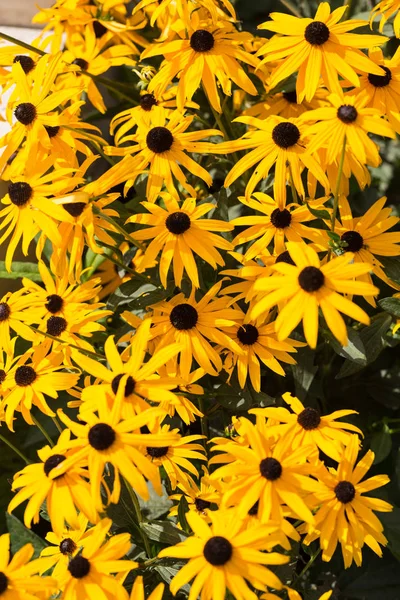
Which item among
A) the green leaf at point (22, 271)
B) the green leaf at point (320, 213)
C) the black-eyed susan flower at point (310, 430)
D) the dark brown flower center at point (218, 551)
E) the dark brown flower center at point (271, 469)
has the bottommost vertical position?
the green leaf at point (22, 271)

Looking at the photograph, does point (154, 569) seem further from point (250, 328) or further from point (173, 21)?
point (173, 21)

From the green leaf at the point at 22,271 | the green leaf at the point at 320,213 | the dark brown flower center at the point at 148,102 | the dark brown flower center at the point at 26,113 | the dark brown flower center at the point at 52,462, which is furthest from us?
the green leaf at the point at 22,271

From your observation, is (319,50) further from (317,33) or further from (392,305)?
(392,305)

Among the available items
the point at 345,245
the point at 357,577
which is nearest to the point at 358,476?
the point at 345,245

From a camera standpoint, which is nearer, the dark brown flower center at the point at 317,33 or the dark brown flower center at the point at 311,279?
the dark brown flower center at the point at 311,279

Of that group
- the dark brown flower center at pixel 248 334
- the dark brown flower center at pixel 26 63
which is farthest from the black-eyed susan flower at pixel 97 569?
the dark brown flower center at pixel 26 63

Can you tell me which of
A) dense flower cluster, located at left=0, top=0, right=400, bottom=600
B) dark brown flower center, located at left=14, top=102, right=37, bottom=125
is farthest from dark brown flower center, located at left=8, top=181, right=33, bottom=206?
dark brown flower center, located at left=14, top=102, right=37, bottom=125

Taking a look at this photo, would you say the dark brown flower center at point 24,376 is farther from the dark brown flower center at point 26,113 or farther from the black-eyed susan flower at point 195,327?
the dark brown flower center at point 26,113
